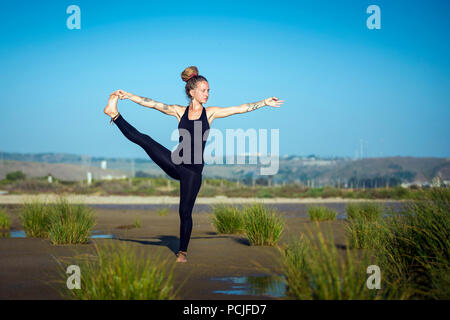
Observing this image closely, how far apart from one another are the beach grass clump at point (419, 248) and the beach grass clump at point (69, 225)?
232 inches

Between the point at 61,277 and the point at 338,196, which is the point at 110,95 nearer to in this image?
the point at 61,277

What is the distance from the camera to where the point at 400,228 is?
7.27 meters

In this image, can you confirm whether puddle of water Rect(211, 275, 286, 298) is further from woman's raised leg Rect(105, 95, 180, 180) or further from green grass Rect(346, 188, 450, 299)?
woman's raised leg Rect(105, 95, 180, 180)

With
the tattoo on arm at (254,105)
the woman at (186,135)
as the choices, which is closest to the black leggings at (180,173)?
the woman at (186,135)

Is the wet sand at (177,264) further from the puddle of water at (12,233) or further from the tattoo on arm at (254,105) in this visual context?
the tattoo on arm at (254,105)

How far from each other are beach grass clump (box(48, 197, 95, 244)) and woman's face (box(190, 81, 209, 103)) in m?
3.85

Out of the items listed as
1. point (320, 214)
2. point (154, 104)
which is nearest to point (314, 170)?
point (320, 214)

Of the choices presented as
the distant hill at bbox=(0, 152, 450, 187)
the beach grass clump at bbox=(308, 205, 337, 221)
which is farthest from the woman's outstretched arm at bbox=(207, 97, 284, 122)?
the distant hill at bbox=(0, 152, 450, 187)

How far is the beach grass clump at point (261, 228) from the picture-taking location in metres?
10.7

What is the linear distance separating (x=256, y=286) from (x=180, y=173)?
7.99 feet

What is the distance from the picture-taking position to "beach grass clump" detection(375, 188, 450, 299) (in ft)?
19.9

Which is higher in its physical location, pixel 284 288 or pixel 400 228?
pixel 400 228
